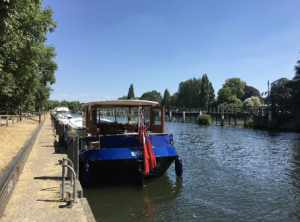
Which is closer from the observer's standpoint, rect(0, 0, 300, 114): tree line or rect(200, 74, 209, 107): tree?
rect(0, 0, 300, 114): tree line

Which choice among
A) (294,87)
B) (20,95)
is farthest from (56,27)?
(294,87)

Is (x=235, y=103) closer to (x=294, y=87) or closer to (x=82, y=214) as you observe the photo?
(x=294, y=87)

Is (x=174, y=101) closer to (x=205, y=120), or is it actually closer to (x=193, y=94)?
(x=193, y=94)

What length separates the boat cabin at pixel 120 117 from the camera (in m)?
12.6

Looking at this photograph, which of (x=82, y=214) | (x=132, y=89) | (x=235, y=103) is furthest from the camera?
(x=132, y=89)

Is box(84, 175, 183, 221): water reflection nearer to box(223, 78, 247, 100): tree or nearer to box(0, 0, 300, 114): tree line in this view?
box(0, 0, 300, 114): tree line

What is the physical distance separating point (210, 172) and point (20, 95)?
16.8 m

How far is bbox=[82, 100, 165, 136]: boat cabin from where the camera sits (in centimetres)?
1255

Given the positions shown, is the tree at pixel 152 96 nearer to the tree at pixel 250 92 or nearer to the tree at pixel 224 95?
the tree at pixel 224 95

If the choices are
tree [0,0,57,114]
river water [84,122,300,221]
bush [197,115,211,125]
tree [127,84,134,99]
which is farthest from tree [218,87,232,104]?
tree [0,0,57,114]

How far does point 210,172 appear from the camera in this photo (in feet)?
45.6

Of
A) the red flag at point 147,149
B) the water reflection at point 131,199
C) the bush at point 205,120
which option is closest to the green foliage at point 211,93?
the bush at point 205,120

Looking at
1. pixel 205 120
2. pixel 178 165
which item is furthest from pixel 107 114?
pixel 205 120

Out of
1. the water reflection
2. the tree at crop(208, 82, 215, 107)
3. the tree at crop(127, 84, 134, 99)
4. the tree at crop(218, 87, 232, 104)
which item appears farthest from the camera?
the tree at crop(127, 84, 134, 99)
